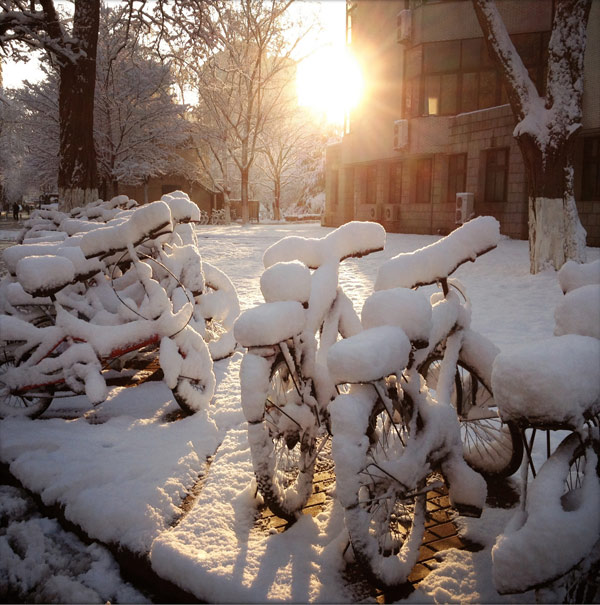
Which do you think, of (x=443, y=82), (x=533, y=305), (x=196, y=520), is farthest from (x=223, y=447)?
(x=443, y=82)

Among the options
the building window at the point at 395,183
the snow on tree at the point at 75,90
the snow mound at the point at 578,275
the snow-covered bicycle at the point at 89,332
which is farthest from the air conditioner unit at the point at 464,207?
the snow mound at the point at 578,275

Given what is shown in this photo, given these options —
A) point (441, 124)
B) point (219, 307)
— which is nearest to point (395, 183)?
point (441, 124)

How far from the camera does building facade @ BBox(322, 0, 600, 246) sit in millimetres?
17938

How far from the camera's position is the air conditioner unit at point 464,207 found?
19016 millimetres

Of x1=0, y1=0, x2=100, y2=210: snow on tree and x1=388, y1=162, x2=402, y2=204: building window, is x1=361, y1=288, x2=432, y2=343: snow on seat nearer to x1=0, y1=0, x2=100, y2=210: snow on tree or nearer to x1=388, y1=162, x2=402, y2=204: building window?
x1=0, y1=0, x2=100, y2=210: snow on tree

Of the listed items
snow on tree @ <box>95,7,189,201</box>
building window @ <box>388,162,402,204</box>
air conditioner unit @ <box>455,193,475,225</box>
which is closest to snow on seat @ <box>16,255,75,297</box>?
air conditioner unit @ <box>455,193,475,225</box>

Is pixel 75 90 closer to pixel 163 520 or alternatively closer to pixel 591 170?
pixel 163 520

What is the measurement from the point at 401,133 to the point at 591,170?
8356 millimetres

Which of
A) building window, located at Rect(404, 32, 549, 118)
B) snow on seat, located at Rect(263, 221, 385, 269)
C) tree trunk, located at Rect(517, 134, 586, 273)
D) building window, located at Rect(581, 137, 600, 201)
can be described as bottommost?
snow on seat, located at Rect(263, 221, 385, 269)

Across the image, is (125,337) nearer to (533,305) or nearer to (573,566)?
(573,566)

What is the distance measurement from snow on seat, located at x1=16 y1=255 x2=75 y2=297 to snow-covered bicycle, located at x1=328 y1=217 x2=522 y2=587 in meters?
2.27

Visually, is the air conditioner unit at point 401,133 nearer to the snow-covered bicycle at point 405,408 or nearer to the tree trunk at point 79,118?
the tree trunk at point 79,118

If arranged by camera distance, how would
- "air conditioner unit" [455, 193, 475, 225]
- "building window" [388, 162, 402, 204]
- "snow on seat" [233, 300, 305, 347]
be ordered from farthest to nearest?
"building window" [388, 162, 402, 204] → "air conditioner unit" [455, 193, 475, 225] → "snow on seat" [233, 300, 305, 347]

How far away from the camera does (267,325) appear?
235 cm
